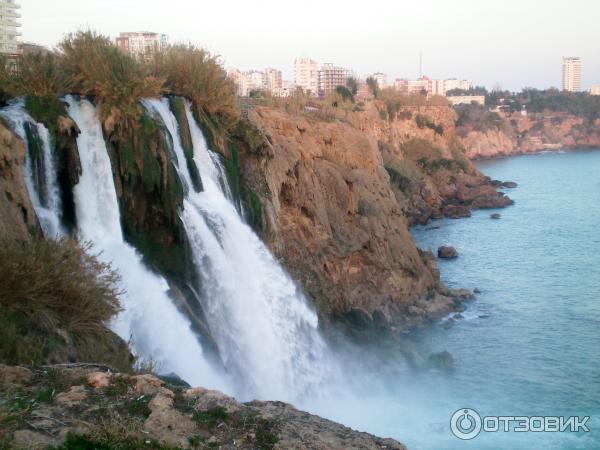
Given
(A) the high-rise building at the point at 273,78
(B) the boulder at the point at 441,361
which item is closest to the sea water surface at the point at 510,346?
(B) the boulder at the point at 441,361

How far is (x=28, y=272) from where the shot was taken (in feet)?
23.8

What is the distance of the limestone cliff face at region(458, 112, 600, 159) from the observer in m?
84.8

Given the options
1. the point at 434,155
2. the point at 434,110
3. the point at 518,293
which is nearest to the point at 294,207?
the point at 518,293

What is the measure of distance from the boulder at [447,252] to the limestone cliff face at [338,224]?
489cm

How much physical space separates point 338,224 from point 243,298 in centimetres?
853

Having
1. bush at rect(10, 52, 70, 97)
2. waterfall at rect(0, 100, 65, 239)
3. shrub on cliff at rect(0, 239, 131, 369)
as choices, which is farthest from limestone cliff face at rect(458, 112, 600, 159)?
shrub on cliff at rect(0, 239, 131, 369)

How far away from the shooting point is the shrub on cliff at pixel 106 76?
40.8ft

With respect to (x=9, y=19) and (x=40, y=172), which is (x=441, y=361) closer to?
(x=40, y=172)

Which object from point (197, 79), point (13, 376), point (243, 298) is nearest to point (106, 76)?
point (197, 79)

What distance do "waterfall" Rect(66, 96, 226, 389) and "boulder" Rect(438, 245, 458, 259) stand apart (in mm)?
21398

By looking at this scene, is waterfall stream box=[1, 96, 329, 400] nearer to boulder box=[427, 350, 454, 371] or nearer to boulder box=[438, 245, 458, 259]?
boulder box=[427, 350, 454, 371]

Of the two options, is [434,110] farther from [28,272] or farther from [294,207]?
[28,272]

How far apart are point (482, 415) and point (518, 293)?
34.4 feet

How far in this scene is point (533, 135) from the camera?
306 ft
